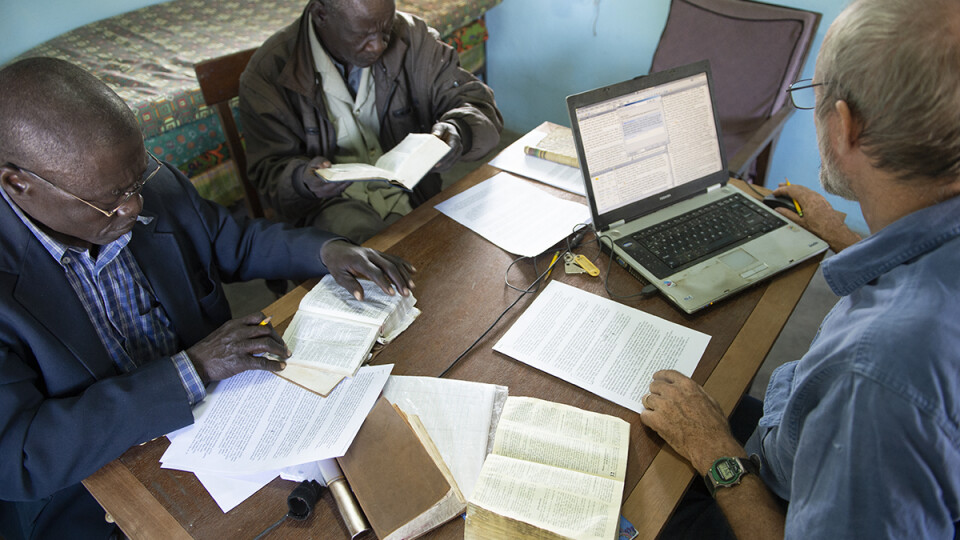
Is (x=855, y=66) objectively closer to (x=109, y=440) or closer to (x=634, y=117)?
(x=634, y=117)

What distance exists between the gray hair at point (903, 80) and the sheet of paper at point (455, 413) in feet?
2.24

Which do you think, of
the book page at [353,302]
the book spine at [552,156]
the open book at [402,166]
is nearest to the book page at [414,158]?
the open book at [402,166]

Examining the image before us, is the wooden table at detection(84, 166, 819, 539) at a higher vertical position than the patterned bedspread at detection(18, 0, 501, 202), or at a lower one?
lower

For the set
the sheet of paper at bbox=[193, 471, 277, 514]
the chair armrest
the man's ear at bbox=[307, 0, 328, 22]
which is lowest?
the chair armrest

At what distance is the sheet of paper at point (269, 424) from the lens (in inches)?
35.3

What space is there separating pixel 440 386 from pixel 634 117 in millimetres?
733

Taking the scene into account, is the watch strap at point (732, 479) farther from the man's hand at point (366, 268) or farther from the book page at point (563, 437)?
the man's hand at point (366, 268)

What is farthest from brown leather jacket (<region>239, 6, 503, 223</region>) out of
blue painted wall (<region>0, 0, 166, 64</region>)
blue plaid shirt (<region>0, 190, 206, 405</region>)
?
blue painted wall (<region>0, 0, 166, 64</region>)

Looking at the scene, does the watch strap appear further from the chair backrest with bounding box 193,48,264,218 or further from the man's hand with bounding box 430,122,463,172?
the chair backrest with bounding box 193,48,264,218

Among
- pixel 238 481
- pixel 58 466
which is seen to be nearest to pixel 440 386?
pixel 238 481

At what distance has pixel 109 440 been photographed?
910 mm

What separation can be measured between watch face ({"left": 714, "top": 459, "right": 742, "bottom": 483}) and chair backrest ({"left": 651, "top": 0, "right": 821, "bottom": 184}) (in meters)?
1.42

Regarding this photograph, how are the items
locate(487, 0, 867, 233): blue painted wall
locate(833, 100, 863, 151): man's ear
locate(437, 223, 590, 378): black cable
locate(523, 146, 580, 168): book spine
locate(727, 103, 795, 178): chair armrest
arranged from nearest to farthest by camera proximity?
1. locate(833, 100, 863, 151): man's ear
2. locate(437, 223, 590, 378): black cable
3. locate(523, 146, 580, 168): book spine
4. locate(727, 103, 795, 178): chair armrest
5. locate(487, 0, 867, 233): blue painted wall

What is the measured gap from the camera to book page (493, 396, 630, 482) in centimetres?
88
